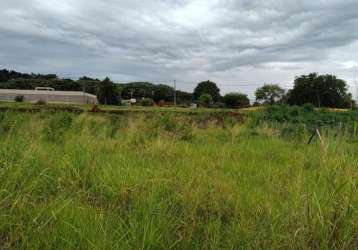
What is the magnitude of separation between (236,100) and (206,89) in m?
20.6

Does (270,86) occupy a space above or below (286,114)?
above

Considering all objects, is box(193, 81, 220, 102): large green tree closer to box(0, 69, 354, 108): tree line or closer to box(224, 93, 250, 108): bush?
box(0, 69, 354, 108): tree line

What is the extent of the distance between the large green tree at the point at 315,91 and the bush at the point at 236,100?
7444 mm

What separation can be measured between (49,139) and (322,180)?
634 cm

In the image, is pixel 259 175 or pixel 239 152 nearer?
pixel 259 175

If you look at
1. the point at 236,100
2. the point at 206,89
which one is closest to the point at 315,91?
the point at 236,100

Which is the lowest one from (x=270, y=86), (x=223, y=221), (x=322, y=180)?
(x=223, y=221)

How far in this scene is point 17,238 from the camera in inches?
94.2

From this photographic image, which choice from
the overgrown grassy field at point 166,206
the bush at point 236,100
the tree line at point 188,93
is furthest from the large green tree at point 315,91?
the overgrown grassy field at point 166,206

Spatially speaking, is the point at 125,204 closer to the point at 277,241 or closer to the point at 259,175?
the point at 277,241

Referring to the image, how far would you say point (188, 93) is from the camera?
83312 millimetres

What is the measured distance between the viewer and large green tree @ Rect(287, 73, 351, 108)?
49.1 metres

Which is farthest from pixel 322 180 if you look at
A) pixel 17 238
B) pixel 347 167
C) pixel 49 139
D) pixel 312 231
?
pixel 49 139

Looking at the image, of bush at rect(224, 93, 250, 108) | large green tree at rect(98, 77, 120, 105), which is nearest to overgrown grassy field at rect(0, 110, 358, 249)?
large green tree at rect(98, 77, 120, 105)
